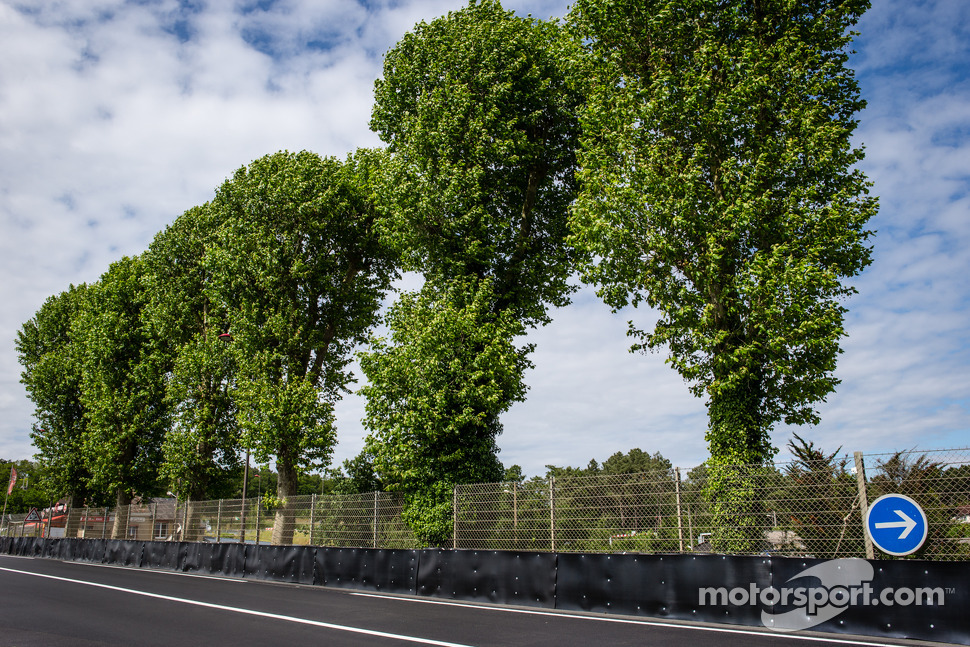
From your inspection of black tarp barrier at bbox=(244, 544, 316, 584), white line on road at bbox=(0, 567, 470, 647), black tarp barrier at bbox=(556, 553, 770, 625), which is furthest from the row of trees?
white line on road at bbox=(0, 567, 470, 647)

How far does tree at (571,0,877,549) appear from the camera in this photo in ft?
42.4

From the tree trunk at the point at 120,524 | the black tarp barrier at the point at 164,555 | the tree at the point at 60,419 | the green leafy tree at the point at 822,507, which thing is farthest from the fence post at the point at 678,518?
the tree at the point at 60,419

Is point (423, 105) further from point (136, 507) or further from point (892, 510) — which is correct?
point (136, 507)

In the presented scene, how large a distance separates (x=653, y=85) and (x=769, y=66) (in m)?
2.48

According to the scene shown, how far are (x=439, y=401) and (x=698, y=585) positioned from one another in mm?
9089

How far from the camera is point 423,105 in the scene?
64.1 ft

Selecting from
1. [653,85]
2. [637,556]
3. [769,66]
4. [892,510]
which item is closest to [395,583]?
[637,556]

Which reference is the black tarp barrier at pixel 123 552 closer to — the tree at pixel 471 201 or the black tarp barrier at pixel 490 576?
the tree at pixel 471 201

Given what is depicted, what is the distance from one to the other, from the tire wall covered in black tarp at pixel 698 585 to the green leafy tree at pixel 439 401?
277cm

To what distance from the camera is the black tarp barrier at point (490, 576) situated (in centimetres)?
1152

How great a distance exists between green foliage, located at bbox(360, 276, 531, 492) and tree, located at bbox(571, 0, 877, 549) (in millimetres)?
3896

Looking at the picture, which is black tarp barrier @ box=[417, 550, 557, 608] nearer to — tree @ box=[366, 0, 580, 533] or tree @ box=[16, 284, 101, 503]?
tree @ box=[366, 0, 580, 533]

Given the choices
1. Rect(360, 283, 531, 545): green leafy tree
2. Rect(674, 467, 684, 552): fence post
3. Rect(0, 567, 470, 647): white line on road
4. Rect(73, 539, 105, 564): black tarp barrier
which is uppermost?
Rect(360, 283, 531, 545): green leafy tree

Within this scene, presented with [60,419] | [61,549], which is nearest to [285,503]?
[61,549]
